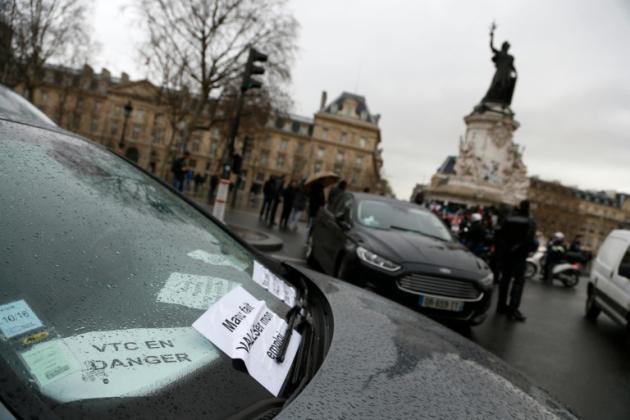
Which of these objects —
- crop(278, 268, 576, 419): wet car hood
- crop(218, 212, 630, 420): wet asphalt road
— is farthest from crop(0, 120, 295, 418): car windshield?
crop(218, 212, 630, 420): wet asphalt road

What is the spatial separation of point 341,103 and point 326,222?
2602 inches

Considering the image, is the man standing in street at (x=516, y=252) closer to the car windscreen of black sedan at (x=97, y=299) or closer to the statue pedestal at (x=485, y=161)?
the car windscreen of black sedan at (x=97, y=299)

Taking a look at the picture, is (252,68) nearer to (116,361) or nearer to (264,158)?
(116,361)

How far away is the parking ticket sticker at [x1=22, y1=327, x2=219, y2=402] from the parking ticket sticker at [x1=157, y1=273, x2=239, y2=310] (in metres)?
0.13

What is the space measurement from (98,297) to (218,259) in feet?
2.00

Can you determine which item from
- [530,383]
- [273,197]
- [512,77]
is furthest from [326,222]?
[512,77]

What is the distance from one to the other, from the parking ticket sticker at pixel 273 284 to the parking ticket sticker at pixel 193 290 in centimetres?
19

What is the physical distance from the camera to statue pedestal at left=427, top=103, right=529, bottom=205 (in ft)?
77.3

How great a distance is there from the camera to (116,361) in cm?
86

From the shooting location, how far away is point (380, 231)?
4.84 metres

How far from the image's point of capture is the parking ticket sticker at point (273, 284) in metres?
1.54

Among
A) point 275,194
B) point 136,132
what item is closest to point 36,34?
point 275,194

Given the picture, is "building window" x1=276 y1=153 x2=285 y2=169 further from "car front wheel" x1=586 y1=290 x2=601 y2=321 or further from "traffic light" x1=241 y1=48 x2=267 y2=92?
"car front wheel" x1=586 y1=290 x2=601 y2=321

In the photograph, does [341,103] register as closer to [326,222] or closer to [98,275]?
[326,222]
